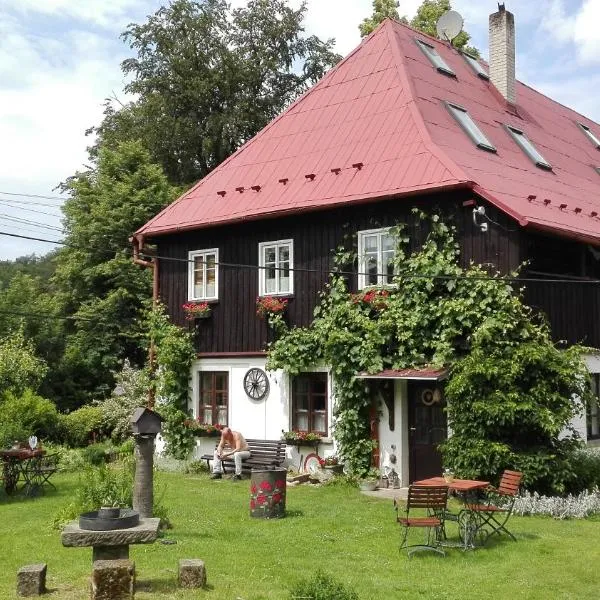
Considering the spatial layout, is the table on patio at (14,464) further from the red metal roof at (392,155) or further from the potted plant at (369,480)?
the red metal roof at (392,155)

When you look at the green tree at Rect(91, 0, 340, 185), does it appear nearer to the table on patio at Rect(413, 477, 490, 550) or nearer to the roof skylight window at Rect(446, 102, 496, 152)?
the roof skylight window at Rect(446, 102, 496, 152)

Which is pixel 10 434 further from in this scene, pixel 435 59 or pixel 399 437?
pixel 435 59

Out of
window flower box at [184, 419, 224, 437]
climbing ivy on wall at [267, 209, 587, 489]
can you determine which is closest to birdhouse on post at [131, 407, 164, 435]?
climbing ivy on wall at [267, 209, 587, 489]

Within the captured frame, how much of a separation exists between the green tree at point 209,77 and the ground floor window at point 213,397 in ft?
49.1

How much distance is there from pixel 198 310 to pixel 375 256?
4629 millimetres

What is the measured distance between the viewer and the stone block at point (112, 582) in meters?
7.82

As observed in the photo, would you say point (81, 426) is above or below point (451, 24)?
below

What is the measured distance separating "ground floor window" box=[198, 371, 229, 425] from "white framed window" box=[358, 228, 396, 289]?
4.25 metres

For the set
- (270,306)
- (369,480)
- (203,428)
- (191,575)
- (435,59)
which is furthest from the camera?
(435,59)

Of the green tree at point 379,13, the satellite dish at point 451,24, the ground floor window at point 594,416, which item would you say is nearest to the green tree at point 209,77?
the green tree at point 379,13

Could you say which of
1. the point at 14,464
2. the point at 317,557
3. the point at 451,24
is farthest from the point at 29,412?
the point at 451,24

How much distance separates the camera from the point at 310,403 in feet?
57.0

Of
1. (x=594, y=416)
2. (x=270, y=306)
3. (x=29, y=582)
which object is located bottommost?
(x=29, y=582)

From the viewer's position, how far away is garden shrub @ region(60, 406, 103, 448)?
2314 cm
